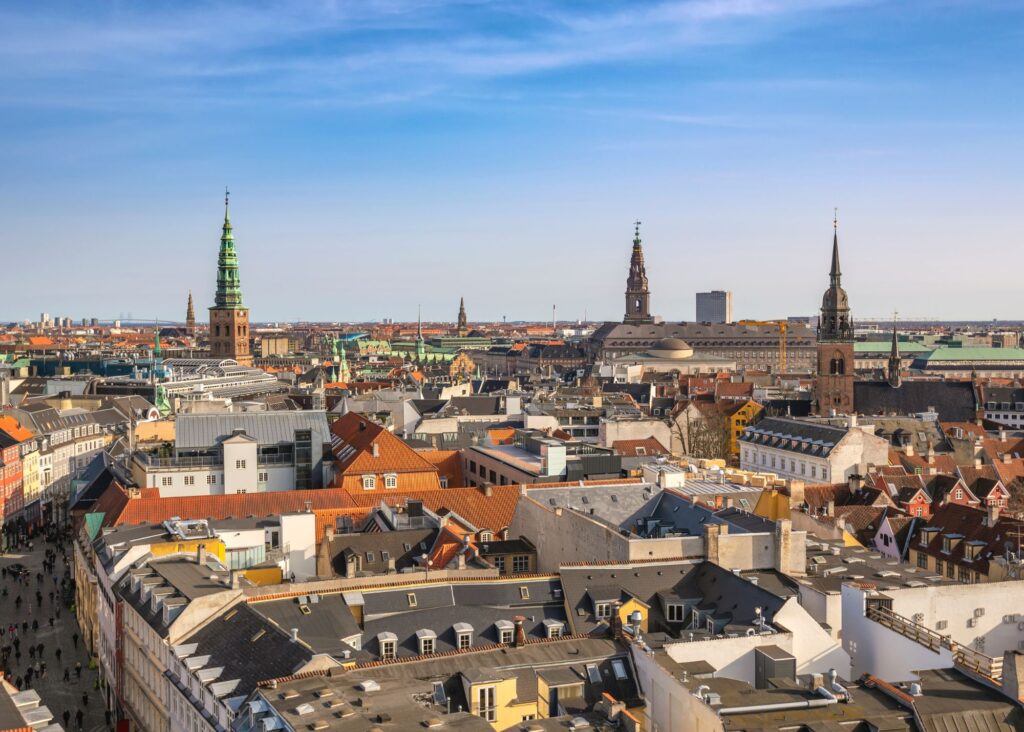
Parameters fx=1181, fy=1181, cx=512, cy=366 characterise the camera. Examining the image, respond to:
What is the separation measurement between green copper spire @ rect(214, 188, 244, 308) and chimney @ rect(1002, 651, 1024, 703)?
515ft

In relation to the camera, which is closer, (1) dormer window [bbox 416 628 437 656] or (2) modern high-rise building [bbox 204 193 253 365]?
(1) dormer window [bbox 416 628 437 656]

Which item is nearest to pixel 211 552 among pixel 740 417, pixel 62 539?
pixel 62 539

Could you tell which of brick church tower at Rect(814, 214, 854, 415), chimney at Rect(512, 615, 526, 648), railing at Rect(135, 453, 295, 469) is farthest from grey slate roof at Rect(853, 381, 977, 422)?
chimney at Rect(512, 615, 526, 648)

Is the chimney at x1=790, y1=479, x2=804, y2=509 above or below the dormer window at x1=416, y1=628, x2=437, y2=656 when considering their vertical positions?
above

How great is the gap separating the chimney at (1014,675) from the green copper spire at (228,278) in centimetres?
15684

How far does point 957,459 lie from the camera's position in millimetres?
89062

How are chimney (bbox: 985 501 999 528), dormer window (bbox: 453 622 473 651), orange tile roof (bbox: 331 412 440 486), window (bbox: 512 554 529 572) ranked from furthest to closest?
orange tile roof (bbox: 331 412 440 486) < chimney (bbox: 985 501 999 528) < window (bbox: 512 554 529 572) < dormer window (bbox: 453 622 473 651)

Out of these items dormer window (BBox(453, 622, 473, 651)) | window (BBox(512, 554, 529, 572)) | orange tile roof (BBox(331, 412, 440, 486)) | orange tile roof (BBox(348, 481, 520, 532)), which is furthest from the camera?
orange tile roof (BBox(331, 412, 440, 486))

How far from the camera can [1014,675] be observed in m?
28.0

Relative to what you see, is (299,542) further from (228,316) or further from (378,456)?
(228,316)

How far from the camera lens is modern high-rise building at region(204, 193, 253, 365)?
184 metres

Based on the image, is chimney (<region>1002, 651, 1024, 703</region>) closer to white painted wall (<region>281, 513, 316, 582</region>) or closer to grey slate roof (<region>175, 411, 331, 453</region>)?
white painted wall (<region>281, 513, 316, 582</region>)

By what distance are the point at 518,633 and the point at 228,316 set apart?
155525 millimetres

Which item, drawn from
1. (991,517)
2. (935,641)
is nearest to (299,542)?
(935,641)
